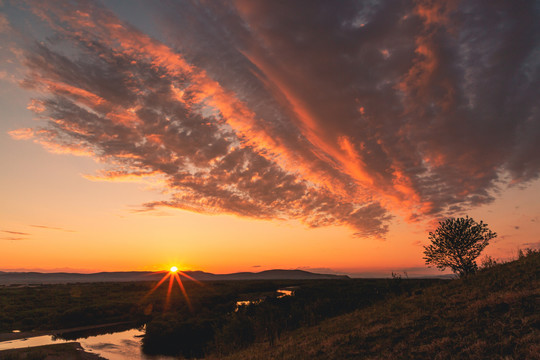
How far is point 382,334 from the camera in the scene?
13867 mm

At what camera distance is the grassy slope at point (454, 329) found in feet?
32.7

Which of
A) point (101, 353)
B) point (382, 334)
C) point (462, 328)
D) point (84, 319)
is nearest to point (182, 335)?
point (101, 353)

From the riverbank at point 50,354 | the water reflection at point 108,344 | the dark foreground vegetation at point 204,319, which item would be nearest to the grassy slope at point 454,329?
the dark foreground vegetation at point 204,319

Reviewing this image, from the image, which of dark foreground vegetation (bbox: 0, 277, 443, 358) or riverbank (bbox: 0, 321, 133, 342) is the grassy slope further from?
riverbank (bbox: 0, 321, 133, 342)

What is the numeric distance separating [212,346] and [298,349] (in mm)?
17803

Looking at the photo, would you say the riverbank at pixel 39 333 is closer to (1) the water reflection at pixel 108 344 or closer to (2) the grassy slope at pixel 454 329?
(1) the water reflection at pixel 108 344

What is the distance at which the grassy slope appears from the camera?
32.7ft

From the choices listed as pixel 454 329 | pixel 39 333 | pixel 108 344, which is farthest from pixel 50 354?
pixel 454 329

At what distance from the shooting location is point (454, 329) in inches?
473

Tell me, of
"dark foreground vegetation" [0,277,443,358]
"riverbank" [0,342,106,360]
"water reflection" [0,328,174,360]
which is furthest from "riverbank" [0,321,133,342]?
"riverbank" [0,342,106,360]

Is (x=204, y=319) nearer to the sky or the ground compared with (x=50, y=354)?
nearer to the sky

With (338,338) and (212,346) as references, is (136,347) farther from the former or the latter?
(338,338)

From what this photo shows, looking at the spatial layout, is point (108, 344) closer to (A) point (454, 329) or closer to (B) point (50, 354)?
(B) point (50, 354)

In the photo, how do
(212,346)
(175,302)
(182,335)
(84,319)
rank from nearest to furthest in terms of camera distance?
(212,346), (182,335), (84,319), (175,302)
